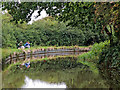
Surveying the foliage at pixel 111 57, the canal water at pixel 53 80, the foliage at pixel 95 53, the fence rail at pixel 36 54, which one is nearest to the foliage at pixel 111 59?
the foliage at pixel 111 57

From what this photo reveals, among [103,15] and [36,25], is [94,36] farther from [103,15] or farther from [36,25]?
[103,15]

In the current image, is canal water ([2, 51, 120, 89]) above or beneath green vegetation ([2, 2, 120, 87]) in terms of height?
beneath

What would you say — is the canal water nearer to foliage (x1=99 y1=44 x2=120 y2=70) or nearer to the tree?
foliage (x1=99 y1=44 x2=120 y2=70)

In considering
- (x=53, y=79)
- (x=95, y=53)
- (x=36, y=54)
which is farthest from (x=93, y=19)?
(x=36, y=54)

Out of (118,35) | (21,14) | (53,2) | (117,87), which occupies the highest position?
(53,2)

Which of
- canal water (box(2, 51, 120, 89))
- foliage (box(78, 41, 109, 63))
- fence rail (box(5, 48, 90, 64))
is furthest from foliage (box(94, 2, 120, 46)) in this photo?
fence rail (box(5, 48, 90, 64))

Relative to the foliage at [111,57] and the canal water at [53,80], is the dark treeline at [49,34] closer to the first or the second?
the foliage at [111,57]

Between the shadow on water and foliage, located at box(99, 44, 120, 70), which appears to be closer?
the shadow on water

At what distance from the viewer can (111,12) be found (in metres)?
7.37

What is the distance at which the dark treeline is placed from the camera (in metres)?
22.9

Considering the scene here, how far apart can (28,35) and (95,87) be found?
765 inches

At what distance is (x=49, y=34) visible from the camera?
85.9 ft

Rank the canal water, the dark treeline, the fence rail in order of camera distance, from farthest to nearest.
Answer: the dark treeline → the fence rail → the canal water

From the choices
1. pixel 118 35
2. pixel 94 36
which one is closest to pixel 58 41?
pixel 94 36
